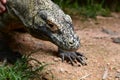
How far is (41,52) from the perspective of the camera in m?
4.34

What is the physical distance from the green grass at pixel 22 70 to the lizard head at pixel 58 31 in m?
0.28

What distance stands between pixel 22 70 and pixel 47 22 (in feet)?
1.81

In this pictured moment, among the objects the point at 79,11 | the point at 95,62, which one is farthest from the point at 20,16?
the point at 79,11

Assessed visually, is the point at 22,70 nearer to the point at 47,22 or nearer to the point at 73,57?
the point at 47,22

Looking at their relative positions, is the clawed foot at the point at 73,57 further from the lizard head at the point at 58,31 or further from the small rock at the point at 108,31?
the small rock at the point at 108,31

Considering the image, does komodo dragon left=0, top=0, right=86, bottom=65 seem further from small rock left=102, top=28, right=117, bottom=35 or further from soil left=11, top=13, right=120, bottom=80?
small rock left=102, top=28, right=117, bottom=35

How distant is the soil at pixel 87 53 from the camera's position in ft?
12.8

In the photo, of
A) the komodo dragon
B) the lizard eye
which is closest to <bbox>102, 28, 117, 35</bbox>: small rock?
the komodo dragon

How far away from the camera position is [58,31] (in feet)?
12.8

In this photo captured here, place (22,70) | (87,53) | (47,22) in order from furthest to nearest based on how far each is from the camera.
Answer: (87,53) → (47,22) → (22,70)

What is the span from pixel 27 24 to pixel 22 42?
54cm

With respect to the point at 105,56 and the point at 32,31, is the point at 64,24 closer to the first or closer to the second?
the point at 32,31

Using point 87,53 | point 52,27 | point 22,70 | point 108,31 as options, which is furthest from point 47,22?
point 108,31

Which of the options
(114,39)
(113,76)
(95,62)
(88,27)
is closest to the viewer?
(113,76)
